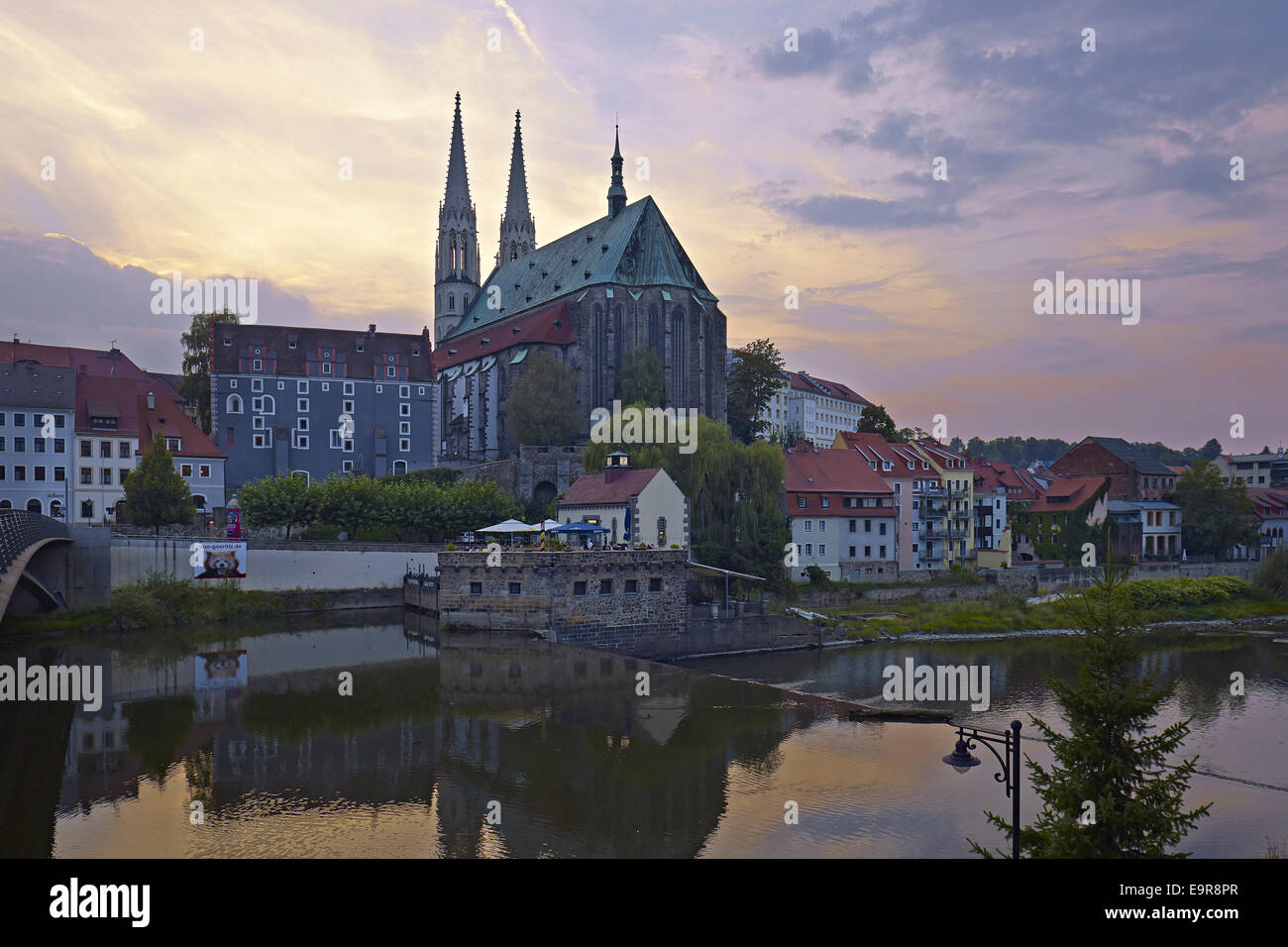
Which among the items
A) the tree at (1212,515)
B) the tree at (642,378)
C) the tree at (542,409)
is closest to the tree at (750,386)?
the tree at (642,378)

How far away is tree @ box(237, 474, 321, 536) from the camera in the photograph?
202ft

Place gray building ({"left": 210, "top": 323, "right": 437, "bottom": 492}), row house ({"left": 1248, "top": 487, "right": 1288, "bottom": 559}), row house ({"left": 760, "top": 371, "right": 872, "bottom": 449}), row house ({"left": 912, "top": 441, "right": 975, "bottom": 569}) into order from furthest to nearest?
row house ({"left": 760, "top": 371, "right": 872, "bottom": 449}) < row house ({"left": 1248, "top": 487, "right": 1288, "bottom": 559}) < gray building ({"left": 210, "top": 323, "right": 437, "bottom": 492}) < row house ({"left": 912, "top": 441, "right": 975, "bottom": 569})

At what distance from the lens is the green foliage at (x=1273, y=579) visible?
2746 inches

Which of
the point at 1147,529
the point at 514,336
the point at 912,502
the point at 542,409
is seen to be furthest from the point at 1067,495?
the point at 514,336

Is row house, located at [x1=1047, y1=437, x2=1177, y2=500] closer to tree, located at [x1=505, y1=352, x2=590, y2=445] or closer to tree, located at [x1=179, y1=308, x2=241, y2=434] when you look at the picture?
tree, located at [x1=505, y1=352, x2=590, y2=445]

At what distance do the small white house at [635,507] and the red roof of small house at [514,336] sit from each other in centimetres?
4224

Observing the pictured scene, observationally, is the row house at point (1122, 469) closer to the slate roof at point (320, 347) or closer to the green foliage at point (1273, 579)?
the green foliage at point (1273, 579)

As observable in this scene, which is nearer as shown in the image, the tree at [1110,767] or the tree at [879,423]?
the tree at [1110,767]

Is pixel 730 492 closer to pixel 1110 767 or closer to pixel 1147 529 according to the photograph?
pixel 1110 767

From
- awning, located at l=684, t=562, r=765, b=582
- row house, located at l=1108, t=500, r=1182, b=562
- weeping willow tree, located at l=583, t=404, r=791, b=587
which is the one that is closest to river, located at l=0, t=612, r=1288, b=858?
awning, located at l=684, t=562, r=765, b=582

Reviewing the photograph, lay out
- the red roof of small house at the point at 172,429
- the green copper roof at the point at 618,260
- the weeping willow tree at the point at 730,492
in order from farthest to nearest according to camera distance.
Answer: the green copper roof at the point at 618,260 < the red roof of small house at the point at 172,429 < the weeping willow tree at the point at 730,492
